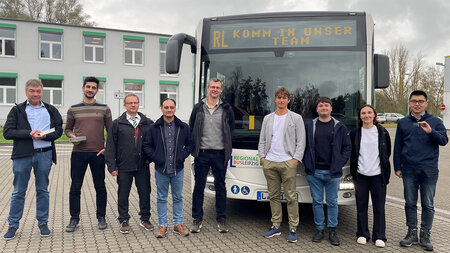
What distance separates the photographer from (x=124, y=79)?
28.5 metres

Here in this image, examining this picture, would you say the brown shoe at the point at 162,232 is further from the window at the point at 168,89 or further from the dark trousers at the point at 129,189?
the window at the point at 168,89

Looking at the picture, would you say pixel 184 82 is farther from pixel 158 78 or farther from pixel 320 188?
pixel 320 188

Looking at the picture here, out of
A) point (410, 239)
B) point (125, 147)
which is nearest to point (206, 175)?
point (125, 147)

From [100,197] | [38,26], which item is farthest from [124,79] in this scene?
[100,197]

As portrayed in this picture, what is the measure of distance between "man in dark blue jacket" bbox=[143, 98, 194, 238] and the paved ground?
1.27 feet

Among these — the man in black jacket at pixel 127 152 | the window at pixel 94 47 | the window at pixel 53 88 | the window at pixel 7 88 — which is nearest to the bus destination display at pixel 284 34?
the man in black jacket at pixel 127 152

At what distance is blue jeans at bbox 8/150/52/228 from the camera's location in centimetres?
468

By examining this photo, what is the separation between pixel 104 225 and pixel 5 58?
985 inches

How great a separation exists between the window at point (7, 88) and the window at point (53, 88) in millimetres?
1778

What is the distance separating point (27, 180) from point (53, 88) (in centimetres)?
2430

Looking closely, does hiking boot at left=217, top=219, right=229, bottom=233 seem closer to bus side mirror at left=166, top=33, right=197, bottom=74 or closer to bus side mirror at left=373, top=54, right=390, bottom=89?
bus side mirror at left=166, top=33, right=197, bottom=74

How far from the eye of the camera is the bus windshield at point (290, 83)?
16.5 feet

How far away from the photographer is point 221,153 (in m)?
4.92

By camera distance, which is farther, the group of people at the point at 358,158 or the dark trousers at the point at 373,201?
the dark trousers at the point at 373,201
